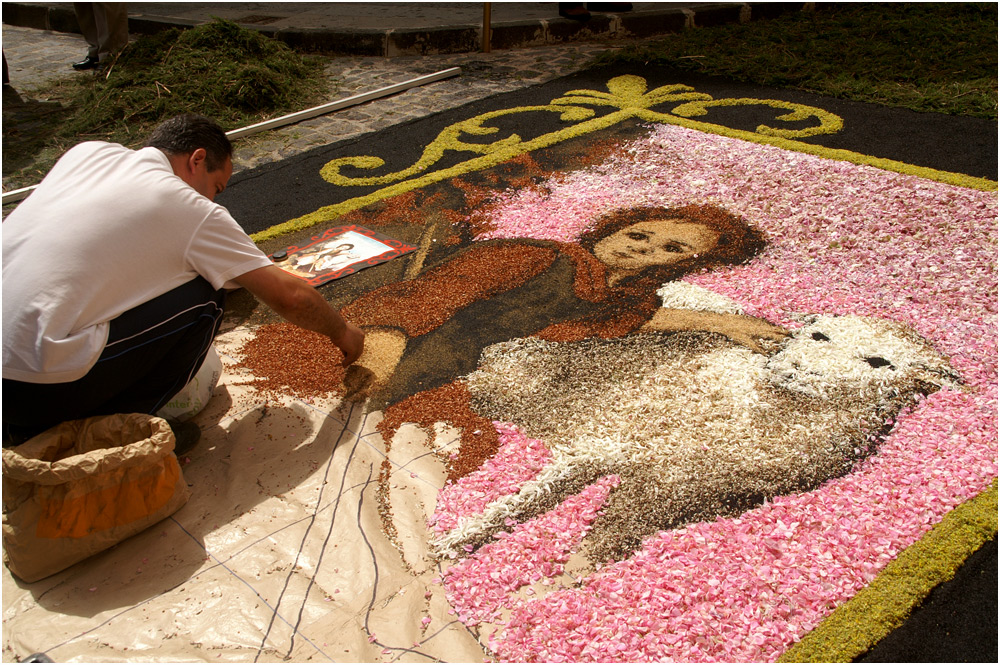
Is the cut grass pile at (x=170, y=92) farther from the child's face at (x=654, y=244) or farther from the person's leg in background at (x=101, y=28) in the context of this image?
the child's face at (x=654, y=244)

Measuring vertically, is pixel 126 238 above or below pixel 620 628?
above

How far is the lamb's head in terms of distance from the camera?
2377 millimetres

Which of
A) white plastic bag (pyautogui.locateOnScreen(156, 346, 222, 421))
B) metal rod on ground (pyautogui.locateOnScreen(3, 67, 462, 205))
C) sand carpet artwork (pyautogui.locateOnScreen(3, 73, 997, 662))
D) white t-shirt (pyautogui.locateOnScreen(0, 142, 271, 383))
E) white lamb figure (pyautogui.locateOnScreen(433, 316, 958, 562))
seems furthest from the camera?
metal rod on ground (pyautogui.locateOnScreen(3, 67, 462, 205))

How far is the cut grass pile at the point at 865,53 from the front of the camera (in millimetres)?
4809

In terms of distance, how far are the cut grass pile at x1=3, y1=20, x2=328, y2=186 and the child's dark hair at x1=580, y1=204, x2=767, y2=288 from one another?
3039mm

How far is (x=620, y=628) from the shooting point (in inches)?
65.8

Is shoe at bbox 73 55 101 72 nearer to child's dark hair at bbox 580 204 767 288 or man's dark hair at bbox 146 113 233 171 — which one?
man's dark hair at bbox 146 113 233 171

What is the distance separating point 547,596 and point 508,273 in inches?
67.2

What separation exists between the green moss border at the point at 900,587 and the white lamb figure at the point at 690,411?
308 mm

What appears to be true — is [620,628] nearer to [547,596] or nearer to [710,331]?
[547,596]

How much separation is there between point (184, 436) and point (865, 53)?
579cm

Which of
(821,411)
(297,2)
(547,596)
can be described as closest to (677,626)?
(547,596)

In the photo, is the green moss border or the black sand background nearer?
the green moss border

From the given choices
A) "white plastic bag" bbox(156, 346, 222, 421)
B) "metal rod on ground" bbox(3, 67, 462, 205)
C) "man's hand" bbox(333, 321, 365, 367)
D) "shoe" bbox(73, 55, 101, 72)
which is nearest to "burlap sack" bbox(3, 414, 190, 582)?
"white plastic bag" bbox(156, 346, 222, 421)
